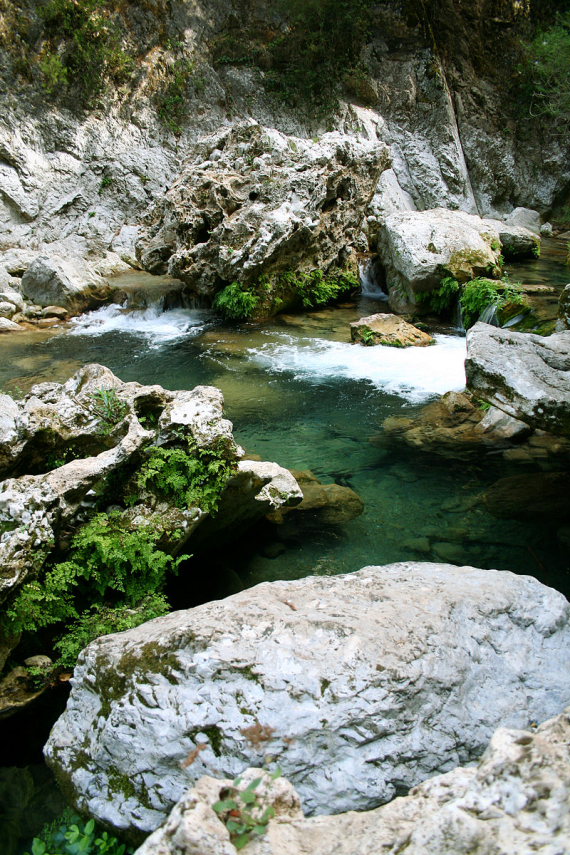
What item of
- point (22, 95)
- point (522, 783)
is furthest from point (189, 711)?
point (22, 95)

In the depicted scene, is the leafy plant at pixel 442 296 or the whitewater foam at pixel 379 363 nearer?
the whitewater foam at pixel 379 363

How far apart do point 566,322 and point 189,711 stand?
230 inches

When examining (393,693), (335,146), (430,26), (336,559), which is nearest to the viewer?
(393,693)

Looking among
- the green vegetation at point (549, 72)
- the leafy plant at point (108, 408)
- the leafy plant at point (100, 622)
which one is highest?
the green vegetation at point (549, 72)

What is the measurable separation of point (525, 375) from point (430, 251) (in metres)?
8.59

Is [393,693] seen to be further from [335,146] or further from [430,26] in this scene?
[430,26]

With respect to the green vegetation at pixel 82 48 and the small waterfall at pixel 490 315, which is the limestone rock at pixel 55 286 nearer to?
the green vegetation at pixel 82 48

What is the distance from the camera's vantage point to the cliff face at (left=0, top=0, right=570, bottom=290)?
59.9ft

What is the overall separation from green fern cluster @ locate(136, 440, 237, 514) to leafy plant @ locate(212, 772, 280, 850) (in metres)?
2.72

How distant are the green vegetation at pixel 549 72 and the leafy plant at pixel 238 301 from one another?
1560 centimetres

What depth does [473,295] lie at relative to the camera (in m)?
11.6

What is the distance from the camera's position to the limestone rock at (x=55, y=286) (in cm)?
1394

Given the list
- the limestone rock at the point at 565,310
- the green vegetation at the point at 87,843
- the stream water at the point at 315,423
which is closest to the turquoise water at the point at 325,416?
the stream water at the point at 315,423

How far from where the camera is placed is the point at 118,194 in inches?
754
